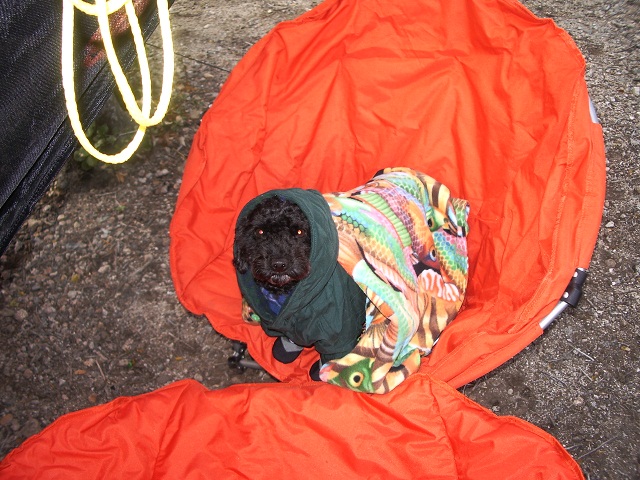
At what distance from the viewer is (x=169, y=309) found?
2.70m

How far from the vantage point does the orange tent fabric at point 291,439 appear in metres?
1.83

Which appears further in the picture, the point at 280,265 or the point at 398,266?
the point at 398,266

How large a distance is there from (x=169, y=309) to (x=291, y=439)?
1.03 metres

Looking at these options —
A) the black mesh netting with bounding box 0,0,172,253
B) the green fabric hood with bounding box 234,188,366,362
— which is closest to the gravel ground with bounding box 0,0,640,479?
the green fabric hood with bounding box 234,188,366,362

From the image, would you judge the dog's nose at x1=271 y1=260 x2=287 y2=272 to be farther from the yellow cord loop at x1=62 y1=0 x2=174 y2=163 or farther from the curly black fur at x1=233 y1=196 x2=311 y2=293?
the yellow cord loop at x1=62 y1=0 x2=174 y2=163

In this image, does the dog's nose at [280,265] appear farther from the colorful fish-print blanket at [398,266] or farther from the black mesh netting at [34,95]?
the black mesh netting at [34,95]

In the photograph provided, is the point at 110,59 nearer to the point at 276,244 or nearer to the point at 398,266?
the point at 276,244

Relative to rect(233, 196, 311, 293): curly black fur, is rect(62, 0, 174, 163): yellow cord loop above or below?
above

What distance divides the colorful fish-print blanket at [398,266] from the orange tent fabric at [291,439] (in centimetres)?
17

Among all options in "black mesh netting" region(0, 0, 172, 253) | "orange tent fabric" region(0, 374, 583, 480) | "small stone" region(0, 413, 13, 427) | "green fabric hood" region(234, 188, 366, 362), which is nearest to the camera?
"black mesh netting" region(0, 0, 172, 253)

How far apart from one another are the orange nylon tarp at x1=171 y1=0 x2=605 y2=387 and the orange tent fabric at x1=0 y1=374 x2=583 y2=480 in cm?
18

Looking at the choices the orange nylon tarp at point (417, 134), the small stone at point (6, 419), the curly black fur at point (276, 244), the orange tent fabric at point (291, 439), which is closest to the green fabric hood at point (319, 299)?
the curly black fur at point (276, 244)

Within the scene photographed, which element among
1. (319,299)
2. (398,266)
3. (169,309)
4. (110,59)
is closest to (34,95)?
(110,59)

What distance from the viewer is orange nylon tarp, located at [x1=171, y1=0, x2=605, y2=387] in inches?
79.8
